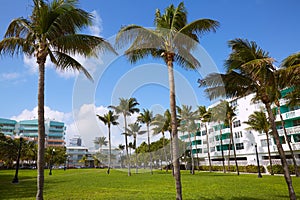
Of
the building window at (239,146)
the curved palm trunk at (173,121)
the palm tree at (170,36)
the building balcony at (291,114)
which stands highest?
the palm tree at (170,36)

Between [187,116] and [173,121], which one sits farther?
[187,116]

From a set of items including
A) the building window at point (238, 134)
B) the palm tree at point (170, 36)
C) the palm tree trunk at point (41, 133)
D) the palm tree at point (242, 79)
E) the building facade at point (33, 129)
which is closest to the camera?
the palm tree trunk at point (41, 133)

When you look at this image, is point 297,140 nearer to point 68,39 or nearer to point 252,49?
point 252,49

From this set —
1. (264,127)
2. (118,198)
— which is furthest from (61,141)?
(118,198)

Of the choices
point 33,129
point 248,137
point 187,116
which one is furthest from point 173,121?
point 33,129

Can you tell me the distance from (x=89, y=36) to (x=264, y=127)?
3158 cm

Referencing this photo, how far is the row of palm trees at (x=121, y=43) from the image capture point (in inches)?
348

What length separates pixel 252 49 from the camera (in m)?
12.0

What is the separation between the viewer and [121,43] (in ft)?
33.9

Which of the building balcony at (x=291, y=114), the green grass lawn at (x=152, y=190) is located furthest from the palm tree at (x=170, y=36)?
the building balcony at (x=291, y=114)

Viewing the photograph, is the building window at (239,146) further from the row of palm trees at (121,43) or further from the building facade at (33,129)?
the building facade at (33,129)

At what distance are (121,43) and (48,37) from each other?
3.01 m

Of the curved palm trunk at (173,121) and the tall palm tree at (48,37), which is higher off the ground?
the tall palm tree at (48,37)

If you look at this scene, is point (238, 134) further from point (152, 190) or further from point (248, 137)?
point (152, 190)
